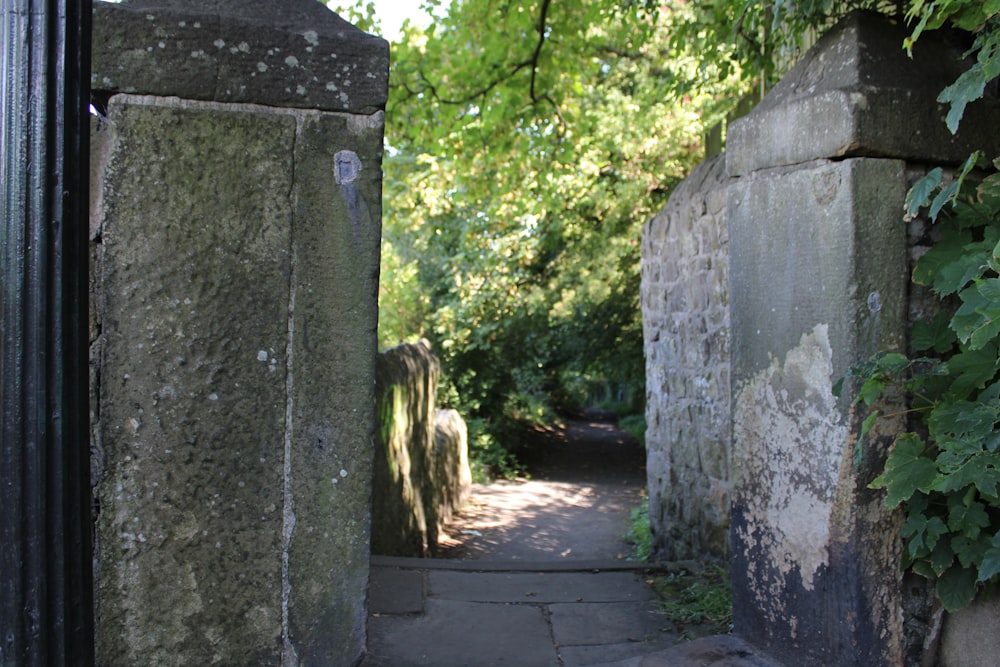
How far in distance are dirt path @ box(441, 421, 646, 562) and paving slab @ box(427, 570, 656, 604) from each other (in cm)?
114

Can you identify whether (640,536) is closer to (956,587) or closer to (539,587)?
(539,587)

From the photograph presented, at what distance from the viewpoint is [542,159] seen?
8898 mm

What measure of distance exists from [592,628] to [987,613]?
1.62 meters

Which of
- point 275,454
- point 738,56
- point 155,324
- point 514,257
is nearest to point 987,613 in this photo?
point 275,454

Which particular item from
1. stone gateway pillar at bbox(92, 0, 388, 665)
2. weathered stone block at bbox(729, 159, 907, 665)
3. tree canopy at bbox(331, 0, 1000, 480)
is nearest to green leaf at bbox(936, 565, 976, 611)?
weathered stone block at bbox(729, 159, 907, 665)

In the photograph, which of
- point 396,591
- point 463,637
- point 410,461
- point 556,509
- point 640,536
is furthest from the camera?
point 556,509

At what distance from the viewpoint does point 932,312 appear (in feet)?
8.55

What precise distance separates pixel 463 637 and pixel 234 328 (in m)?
1.99

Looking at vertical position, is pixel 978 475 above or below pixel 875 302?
below

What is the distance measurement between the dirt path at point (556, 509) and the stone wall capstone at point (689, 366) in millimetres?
1140

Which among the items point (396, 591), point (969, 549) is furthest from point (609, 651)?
point (969, 549)

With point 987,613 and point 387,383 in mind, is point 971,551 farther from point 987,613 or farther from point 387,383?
point 387,383

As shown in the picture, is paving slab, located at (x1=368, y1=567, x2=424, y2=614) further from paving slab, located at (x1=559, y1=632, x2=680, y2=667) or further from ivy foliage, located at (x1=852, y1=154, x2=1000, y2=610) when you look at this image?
ivy foliage, located at (x1=852, y1=154, x2=1000, y2=610)

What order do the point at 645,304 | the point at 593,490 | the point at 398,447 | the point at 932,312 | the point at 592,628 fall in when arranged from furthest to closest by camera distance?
1. the point at 593,490
2. the point at 645,304
3. the point at 398,447
4. the point at 592,628
5. the point at 932,312
